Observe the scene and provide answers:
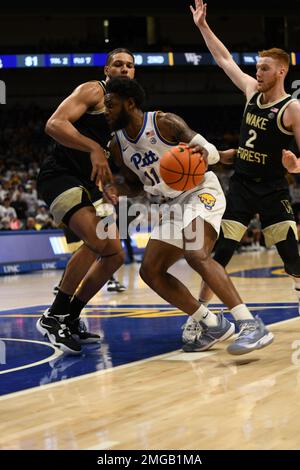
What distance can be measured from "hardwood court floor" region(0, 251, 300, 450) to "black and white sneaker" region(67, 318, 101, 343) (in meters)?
0.14

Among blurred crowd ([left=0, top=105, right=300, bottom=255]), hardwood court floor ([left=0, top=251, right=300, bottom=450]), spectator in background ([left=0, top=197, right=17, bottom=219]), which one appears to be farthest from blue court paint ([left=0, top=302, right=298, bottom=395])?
blurred crowd ([left=0, top=105, right=300, bottom=255])

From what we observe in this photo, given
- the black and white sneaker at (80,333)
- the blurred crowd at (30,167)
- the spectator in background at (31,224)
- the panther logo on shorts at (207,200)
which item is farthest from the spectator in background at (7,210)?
the panther logo on shorts at (207,200)

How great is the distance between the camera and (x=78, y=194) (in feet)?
18.2

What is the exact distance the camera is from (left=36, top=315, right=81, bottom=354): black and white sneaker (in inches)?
214

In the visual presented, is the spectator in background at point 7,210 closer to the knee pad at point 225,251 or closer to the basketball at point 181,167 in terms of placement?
the knee pad at point 225,251

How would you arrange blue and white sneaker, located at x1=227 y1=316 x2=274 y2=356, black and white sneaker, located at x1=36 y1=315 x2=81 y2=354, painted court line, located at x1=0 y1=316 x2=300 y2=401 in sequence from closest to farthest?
painted court line, located at x1=0 y1=316 x2=300 y2=401 < blue and white sneaker, located at x1=227 y1=316 x2=274 y2=356 < black and white sneaker, located at x1=36 y1=315 x2=81 y2=354

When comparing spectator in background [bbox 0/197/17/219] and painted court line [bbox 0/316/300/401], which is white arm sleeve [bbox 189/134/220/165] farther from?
spectator in background [bbox 0/197/17/219]

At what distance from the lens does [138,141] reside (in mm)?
5176

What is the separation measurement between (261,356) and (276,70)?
2046 millimetres

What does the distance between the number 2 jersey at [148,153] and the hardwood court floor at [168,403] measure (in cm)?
112

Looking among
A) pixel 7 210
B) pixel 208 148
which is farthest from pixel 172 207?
pixel 7 210

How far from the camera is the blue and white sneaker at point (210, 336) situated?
5336mm

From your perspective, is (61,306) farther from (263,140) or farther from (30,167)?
(30,167)

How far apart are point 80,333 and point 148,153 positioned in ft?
4.96
